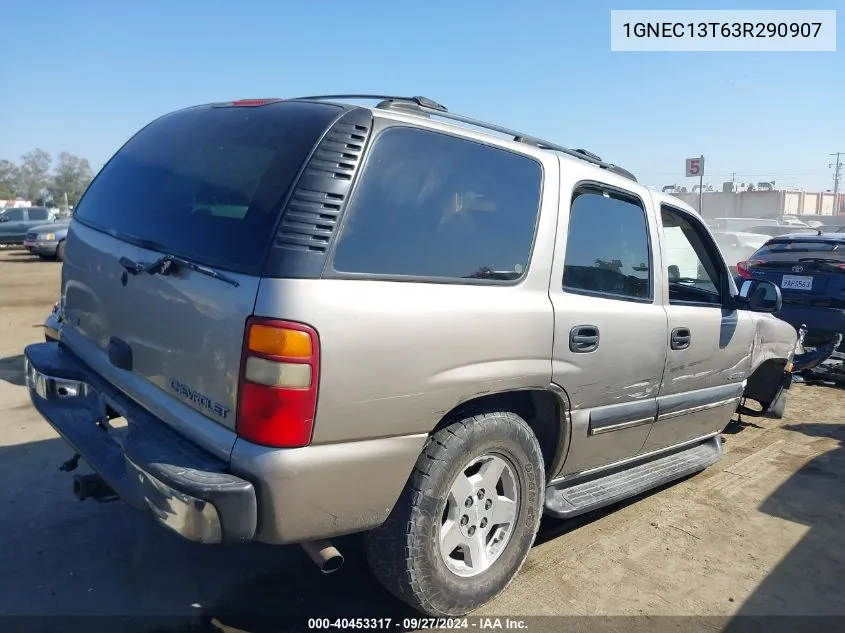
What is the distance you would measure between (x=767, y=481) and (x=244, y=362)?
3.84 m

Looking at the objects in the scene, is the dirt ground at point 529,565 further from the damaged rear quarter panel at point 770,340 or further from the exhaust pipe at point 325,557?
the damaged rear quarter panel at point 770,340

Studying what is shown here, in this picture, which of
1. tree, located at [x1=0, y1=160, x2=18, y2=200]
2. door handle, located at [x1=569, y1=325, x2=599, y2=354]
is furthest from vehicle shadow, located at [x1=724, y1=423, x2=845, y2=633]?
tree, located at [x1=0, y1=160, x2=18, y2=200]

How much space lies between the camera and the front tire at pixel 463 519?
8.41 ft

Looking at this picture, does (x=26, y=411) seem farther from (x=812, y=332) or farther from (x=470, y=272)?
(x=812, y=332)

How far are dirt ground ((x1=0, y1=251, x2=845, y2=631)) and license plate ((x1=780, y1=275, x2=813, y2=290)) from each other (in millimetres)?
3133

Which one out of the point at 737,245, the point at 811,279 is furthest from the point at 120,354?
the point at 737,245

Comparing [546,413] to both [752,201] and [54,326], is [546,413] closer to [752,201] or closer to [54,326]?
[54,326]

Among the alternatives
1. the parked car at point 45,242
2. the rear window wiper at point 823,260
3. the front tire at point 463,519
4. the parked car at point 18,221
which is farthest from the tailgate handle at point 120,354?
the parked car at point 18,221

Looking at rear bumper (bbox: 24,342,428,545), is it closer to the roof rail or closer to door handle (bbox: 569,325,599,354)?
door handle (bbox: 569,325,599,354)

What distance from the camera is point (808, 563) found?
349cm

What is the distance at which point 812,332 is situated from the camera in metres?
6.99

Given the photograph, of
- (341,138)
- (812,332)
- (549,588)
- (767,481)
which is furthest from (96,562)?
(812,332)

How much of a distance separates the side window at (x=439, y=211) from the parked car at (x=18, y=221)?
79.4 ft

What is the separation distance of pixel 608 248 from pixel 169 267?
6.90 ft
